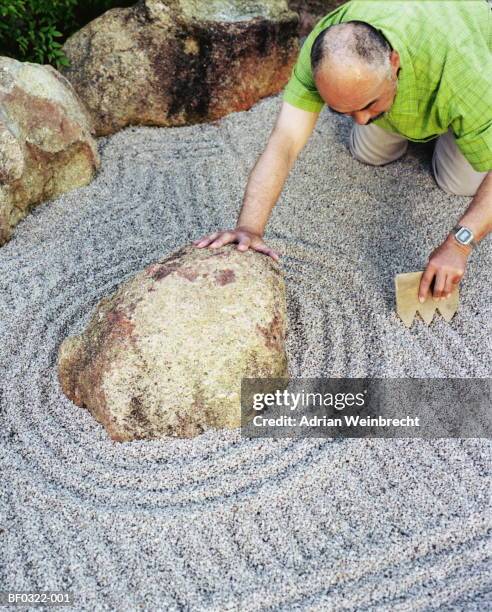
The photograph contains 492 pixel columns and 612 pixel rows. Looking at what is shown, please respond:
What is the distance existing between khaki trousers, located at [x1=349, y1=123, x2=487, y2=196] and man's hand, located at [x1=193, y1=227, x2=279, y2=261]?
3.71 ft

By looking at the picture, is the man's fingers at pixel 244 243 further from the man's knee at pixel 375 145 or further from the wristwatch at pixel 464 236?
the man's knee at pixel 375 145

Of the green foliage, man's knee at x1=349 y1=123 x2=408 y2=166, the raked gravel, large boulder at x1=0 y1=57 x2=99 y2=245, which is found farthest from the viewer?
the green foliage

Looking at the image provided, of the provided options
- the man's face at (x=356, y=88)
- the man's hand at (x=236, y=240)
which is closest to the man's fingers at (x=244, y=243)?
the man's hand at (x=236, y=240)

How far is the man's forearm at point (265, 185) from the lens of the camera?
2.33m

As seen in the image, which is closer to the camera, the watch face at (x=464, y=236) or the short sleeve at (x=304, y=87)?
the watch face at (x=464, y=236)

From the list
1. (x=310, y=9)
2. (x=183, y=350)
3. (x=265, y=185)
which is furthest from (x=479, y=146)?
(x=310, y=9)

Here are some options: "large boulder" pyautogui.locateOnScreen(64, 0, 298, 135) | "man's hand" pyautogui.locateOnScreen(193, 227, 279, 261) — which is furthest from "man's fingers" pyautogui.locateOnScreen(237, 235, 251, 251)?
"large boulder" pyautogui.locateOnScreen(64, 0, 298, 135)

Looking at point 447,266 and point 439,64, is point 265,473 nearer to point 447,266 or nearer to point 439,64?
point 447,266

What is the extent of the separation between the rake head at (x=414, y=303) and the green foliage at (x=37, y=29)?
7.55 feet

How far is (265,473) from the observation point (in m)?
1.93

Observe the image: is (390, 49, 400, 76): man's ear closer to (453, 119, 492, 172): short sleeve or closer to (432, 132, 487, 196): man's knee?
(453, 119, 492, 172): short sleeve

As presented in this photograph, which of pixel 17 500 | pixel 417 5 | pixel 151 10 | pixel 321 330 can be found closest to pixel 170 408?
pixel 17 500

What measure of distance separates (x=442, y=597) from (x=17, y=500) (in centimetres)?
118

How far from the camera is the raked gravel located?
169 centimetres
